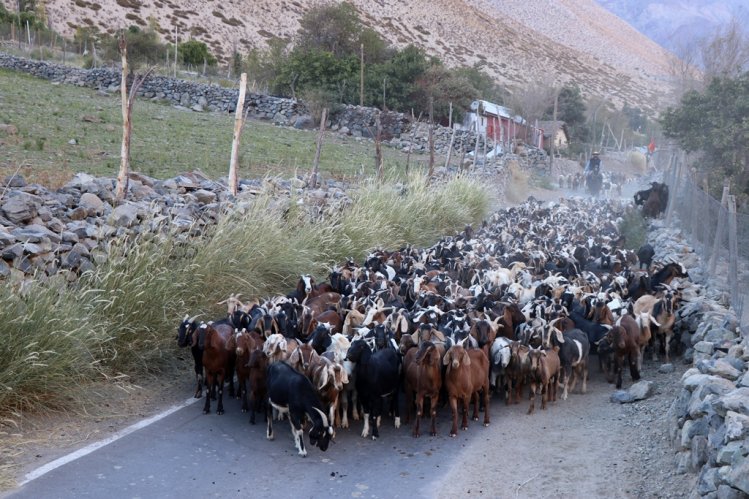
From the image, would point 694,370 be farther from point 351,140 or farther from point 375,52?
point 375,52

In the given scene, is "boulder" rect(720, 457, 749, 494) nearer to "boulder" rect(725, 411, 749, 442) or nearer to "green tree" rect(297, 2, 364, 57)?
"boulder" rect(725, 411, 749, 442)

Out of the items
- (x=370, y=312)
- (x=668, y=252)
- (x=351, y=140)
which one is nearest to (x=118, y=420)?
(x=370, y=312)

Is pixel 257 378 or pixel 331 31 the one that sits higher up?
pixel 331 31

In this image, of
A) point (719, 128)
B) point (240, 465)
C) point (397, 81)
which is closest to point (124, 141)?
point (240, 465)

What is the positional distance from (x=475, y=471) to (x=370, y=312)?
2702 mm

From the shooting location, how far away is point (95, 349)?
7750mm

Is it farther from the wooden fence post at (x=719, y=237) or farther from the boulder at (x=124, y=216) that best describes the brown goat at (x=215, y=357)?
the wooden fence post at (x=719, y=237)

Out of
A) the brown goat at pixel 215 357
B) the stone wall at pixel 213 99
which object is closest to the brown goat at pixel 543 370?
the brown goat at pixel 215 357

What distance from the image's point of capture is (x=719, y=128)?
19.6 metres

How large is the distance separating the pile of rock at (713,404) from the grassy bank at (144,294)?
5.20 m

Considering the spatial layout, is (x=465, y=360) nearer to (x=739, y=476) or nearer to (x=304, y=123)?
(x=739, y=476)

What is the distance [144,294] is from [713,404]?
577 centimetres

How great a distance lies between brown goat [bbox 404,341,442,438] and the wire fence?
3025 mm

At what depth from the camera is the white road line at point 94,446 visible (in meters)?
6.10
